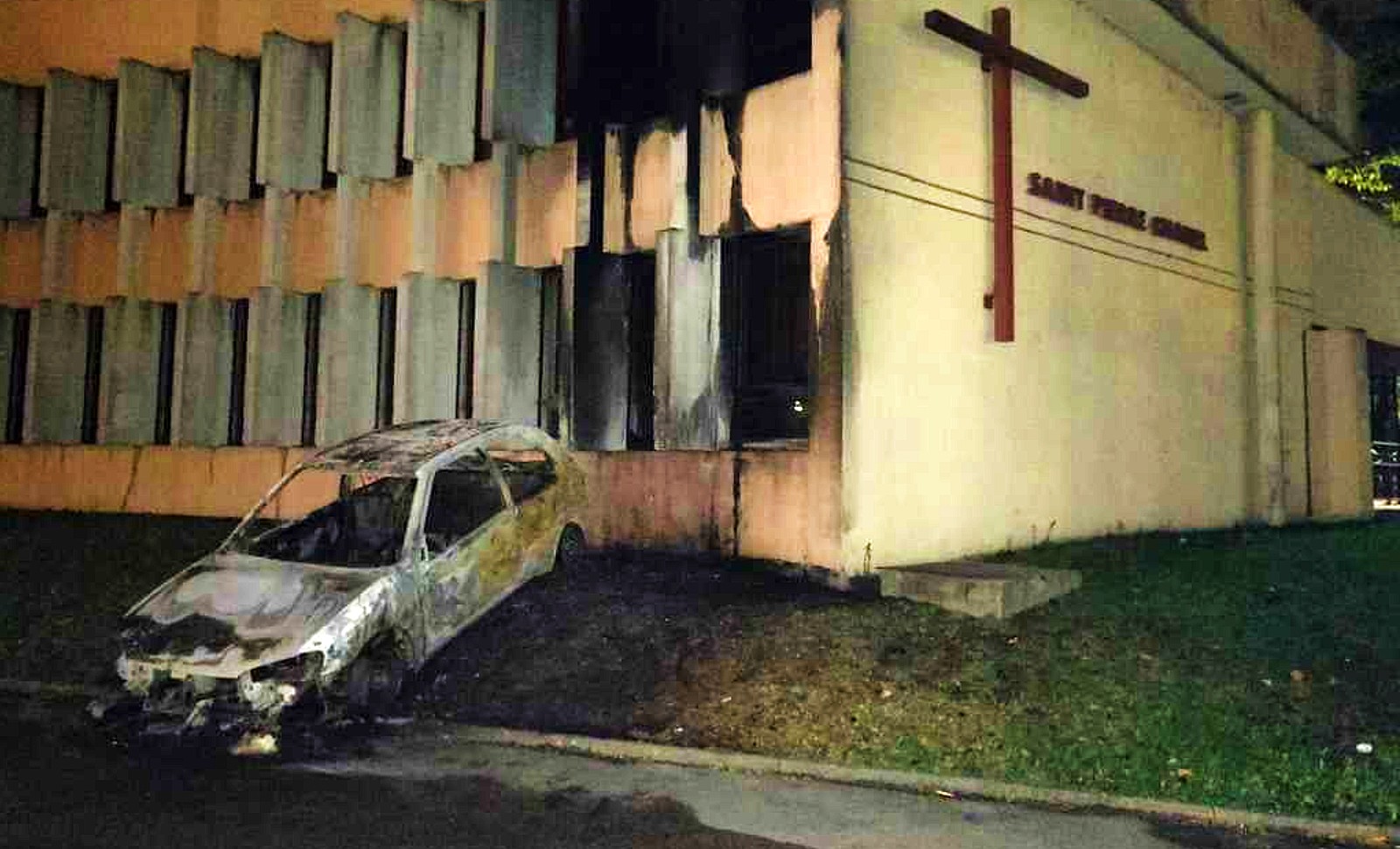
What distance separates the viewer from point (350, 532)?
28.3 ft

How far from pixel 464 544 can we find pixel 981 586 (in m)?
4.20

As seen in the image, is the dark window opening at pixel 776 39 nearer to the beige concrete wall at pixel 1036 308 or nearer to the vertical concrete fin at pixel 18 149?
the beige concrete wall at pixel 1036 308

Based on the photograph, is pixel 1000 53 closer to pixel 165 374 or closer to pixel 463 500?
pixel 463 500

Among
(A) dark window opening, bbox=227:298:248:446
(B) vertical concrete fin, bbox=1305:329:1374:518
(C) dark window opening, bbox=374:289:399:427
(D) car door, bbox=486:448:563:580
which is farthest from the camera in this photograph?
(B) vertical concrete fin, bbox=1305:329:1374:518

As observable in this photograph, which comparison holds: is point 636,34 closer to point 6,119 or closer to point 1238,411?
point 1238,411

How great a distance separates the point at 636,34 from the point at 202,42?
7591mm

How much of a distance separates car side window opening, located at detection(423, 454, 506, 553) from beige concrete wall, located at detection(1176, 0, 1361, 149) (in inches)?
418

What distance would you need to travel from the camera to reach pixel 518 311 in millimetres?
12609

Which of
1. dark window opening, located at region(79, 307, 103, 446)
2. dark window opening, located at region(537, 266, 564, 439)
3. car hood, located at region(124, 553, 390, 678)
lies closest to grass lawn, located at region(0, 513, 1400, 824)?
→ car hood, located at region(124, 553, 390, 678)

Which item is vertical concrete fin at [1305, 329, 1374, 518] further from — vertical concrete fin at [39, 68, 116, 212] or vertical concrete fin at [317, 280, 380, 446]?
vertical concrete fin at [39, 68, 116, 212]

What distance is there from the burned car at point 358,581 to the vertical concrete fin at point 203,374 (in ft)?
21.3

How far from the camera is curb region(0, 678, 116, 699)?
8.05m

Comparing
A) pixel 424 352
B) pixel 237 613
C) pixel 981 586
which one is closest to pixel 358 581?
pixel 237 613

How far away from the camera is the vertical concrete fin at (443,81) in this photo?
1274 cm
